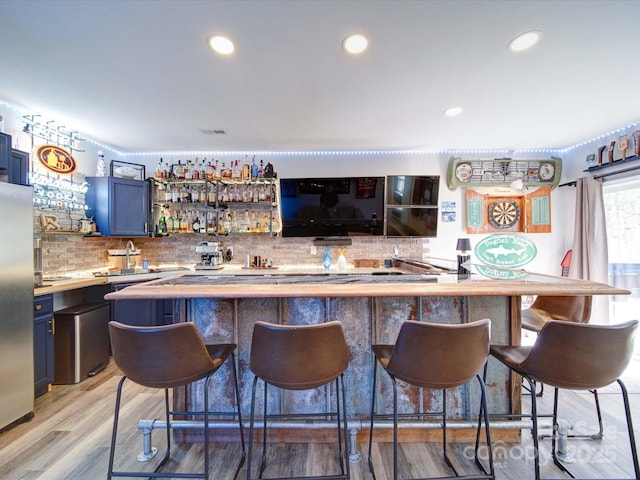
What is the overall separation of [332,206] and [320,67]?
2.08 m

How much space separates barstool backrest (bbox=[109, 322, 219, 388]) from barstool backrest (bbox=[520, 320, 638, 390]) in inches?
65.9

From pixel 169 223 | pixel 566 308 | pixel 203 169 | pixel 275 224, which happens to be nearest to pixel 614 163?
pixel 566 308

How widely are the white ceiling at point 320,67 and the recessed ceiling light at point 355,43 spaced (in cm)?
5

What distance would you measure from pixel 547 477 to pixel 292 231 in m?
3.34

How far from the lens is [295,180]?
3.85 metres

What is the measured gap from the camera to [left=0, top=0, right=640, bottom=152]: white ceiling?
1.54 meters

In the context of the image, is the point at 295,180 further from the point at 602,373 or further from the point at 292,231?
the point at 602,373

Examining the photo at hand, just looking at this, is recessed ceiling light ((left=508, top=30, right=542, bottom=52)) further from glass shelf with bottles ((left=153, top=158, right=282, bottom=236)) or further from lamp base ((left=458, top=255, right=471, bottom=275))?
glass shelf with bottles ((left=153, top=158, right=282, bottom=236))

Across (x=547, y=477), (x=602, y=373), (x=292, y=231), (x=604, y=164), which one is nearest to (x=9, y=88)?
(x=292, y=231)

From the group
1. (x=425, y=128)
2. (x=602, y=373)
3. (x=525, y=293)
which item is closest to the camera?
(x=602, y=373)

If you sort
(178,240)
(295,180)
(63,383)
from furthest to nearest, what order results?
1. (178,240)
2. (295,180)
3. (63,383)

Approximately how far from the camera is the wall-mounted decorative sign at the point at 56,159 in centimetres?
283

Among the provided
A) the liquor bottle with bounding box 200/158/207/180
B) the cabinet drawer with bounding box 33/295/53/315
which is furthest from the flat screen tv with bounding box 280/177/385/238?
the cabinet drawer with bounding box 33/295/53/315

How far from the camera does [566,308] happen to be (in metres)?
2.17
